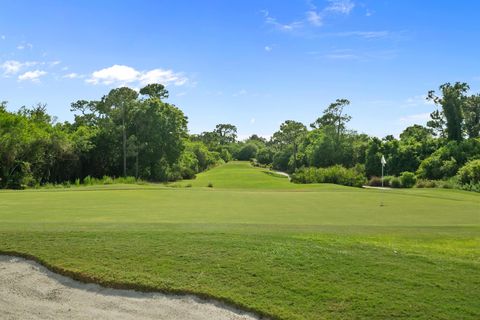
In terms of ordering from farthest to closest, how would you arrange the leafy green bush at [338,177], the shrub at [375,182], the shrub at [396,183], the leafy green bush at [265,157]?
1. the leafy green bush at [265,157]
2. the shrub at [375,182]
3. the shrub at [396,183]
4. the leafy green bush at [338,177]

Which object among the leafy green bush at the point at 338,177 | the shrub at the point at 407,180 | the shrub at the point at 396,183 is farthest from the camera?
the shrub at the point at 396,183

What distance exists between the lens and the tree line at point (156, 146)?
3403cm

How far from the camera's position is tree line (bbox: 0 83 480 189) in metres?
34.0

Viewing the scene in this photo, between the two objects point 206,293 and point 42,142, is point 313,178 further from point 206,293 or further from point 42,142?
point 206,293

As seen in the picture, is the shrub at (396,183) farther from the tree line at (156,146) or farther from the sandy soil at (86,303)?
the sandy soil at (86,303)

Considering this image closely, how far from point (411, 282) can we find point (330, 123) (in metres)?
65.3

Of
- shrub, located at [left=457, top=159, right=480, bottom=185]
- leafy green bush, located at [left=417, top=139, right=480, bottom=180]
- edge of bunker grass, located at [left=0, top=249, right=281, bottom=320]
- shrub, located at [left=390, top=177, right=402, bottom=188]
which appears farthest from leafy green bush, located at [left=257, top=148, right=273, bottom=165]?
edge of bunker grass, located at [left=0, top=249, right=281, bottom=320]

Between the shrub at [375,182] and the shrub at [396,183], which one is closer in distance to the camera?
the shrub at [396,183]

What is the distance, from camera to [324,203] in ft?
52.3

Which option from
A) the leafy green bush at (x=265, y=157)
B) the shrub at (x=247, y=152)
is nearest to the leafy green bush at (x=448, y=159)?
the leafy green bush at (x=265, y=157)

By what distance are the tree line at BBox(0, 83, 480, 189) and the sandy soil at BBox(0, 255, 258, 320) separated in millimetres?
27718

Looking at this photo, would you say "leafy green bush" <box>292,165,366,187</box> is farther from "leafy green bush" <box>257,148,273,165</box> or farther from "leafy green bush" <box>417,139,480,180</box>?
"leafy green bush" <box>257,148,273,165</box>

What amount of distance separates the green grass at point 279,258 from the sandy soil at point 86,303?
189mm

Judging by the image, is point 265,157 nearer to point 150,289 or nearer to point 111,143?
point 111,143
